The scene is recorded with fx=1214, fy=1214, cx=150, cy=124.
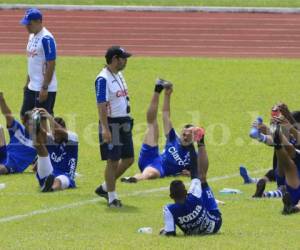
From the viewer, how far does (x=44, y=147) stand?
14844 mm

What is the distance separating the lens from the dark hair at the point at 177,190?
468 inches

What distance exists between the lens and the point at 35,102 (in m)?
16.2

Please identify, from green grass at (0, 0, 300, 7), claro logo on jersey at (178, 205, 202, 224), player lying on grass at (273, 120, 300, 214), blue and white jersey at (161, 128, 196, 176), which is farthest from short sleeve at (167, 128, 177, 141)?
green grass at (0, 0, 300, 7)

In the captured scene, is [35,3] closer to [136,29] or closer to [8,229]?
[136,29]

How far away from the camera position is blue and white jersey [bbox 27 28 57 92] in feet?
52.6

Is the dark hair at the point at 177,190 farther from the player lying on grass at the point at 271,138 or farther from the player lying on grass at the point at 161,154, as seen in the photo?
the player lying on grass at the point at 161,154

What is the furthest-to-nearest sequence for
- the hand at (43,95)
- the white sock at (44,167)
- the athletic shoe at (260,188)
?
the hand at (43,95) < the white sock at (44,167) < the athletic shoe at (260,188)

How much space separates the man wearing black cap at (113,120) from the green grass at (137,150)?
1.16 ft

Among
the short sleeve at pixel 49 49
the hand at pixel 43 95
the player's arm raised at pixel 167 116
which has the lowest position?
the player's arm raised at pixel 167 116

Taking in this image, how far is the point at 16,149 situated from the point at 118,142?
2756 millimetres

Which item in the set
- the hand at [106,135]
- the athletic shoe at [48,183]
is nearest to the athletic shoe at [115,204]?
the hand at [106,135]

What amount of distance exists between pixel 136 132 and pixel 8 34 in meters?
11.2

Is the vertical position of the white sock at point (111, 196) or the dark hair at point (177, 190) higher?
the dark hair at point (177, 190)

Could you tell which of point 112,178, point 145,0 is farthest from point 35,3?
point 112,178
